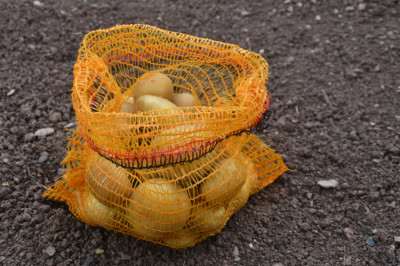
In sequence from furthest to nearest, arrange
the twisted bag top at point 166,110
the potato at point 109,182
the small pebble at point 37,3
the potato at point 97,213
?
the small pebble at point 37,3, the potato at point 97,213, the potato at point 109,182, the twisted bag top at point 166,110

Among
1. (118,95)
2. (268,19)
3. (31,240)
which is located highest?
(118,95)

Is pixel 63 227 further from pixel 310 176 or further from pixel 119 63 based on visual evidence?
pixel 310 176

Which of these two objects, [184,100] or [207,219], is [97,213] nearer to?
[207,219]

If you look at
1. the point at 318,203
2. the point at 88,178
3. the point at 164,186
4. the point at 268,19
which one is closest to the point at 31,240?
the point at 88,178

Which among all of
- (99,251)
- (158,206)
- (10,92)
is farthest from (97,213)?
(10,92)

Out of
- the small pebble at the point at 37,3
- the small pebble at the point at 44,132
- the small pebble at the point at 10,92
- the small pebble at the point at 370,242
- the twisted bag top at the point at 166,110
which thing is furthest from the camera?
the small pebble at the point at 37,3

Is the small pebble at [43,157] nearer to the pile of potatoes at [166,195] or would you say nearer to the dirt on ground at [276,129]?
the dirt on ground at [276,129]

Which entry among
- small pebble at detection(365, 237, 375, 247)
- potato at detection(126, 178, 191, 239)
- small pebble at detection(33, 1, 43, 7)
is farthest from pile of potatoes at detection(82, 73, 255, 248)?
small pebble at detection(33, 1, 43, 7)

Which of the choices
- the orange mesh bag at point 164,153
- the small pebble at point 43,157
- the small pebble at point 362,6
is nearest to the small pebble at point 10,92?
the small pebble at point 43,157

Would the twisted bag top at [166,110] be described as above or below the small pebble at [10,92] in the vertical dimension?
above
